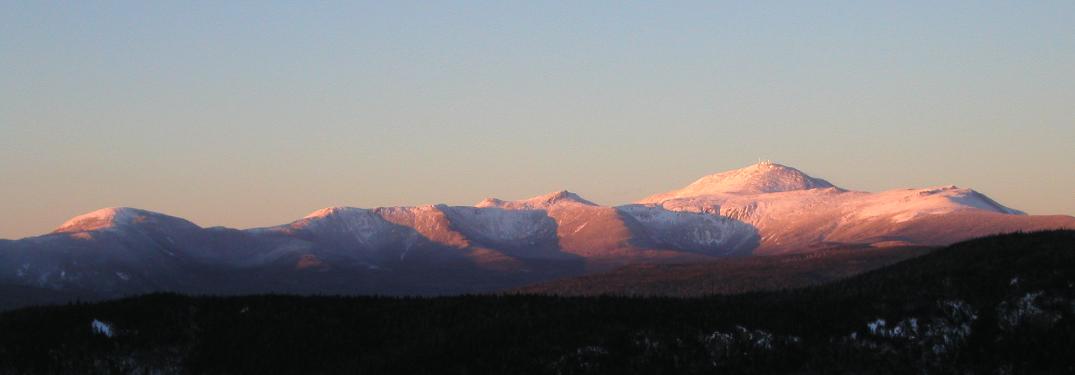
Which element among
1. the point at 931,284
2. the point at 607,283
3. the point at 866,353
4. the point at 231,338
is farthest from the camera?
the point at 607,283

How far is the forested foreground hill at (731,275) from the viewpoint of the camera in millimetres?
158250

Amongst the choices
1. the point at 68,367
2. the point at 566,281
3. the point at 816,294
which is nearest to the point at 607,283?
the point at 566,281

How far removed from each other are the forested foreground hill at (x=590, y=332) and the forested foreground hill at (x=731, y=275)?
3756 inches

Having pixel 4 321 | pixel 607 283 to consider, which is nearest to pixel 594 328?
pixel 4 321

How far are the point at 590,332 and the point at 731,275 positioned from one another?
12256 centimetres

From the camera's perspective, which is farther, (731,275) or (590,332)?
(731,275)

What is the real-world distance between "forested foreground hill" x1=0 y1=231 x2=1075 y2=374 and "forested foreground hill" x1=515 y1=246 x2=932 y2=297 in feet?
313

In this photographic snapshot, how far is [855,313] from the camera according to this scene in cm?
5328

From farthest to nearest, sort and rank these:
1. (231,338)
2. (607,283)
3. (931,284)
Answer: (607,283) < (931,284) < (231,338)

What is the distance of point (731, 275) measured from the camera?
172 meters

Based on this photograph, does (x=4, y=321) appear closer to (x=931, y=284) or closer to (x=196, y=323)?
(x=196, y=323)

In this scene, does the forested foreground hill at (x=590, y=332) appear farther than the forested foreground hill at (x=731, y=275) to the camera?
No

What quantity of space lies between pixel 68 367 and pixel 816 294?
29527mm

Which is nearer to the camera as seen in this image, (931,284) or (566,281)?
(931,284)
